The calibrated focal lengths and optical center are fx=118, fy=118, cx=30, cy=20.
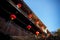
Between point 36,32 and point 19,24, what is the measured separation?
9.16ft

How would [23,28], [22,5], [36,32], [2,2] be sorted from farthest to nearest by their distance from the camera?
[36,32] < [23,28] < [22,5] < [2,2]

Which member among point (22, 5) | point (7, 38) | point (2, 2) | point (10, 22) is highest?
point (22, 5)

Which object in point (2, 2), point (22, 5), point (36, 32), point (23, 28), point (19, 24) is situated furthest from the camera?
point (36, 32)

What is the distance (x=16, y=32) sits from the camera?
641cm

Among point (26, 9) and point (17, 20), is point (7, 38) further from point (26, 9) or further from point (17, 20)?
point (26, 9)

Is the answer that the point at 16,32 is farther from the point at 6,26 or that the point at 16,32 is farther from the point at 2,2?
Result: the point at 2,2

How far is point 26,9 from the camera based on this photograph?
6.73 meters

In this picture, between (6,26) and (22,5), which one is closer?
(6,26)

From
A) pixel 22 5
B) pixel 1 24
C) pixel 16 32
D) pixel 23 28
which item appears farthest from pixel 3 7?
pixel 23 28

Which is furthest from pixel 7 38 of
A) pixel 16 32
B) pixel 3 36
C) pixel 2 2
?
pixel 2 2

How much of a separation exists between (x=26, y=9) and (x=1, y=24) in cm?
203

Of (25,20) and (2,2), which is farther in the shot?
(25,20)

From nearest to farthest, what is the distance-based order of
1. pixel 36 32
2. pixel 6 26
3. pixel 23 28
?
pixel 6 26 → pixel 23 28 → pixel 36 32

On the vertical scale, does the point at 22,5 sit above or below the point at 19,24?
above
